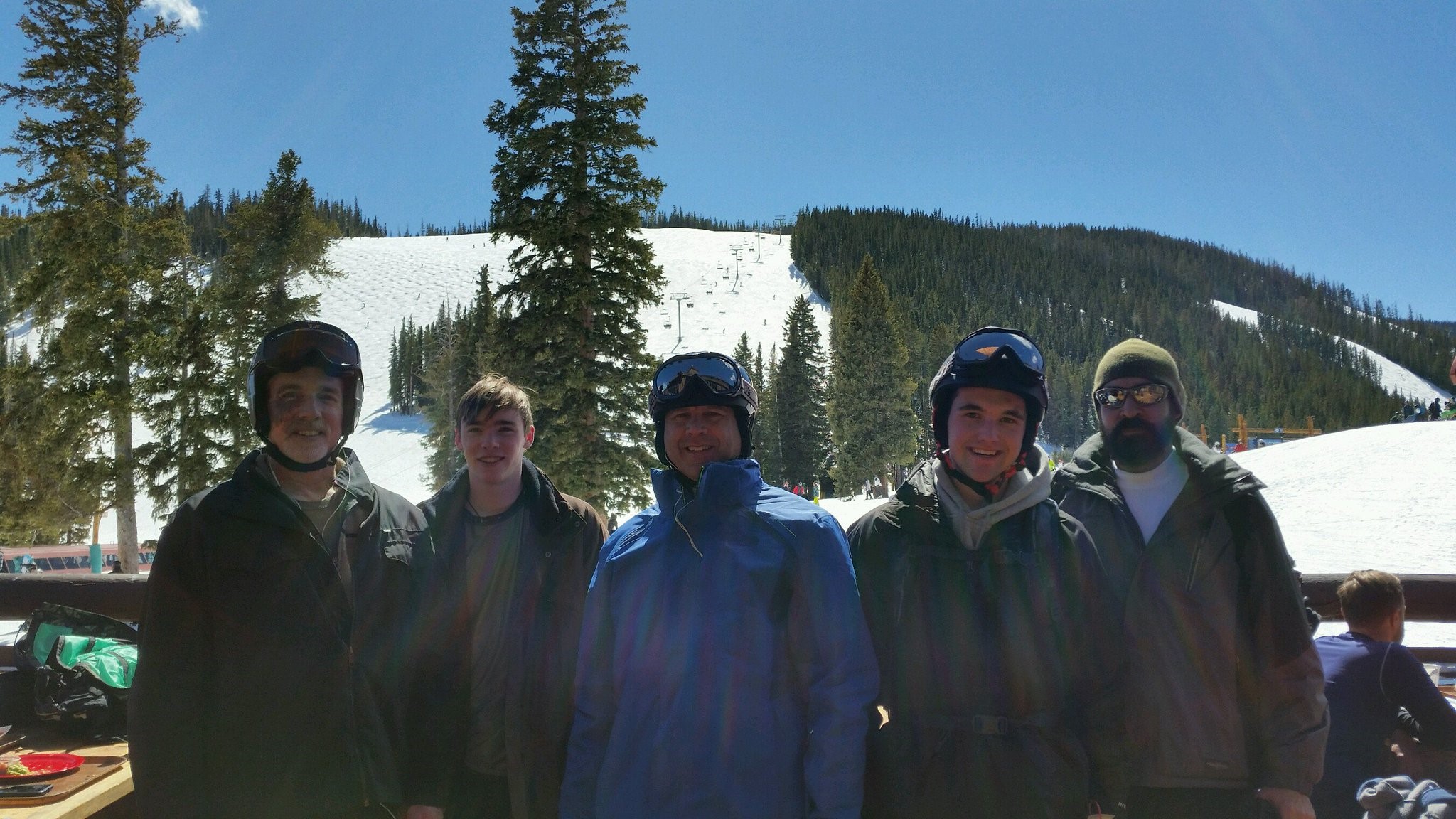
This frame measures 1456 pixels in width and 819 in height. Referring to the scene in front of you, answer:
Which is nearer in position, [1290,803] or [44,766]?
[1290,803]

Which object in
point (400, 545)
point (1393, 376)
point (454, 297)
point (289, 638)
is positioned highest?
point (454, 297)

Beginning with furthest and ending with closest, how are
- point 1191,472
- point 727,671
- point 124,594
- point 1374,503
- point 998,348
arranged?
point 1374,503
point 124,594
point 1191,472
point 998,348
point 727,671

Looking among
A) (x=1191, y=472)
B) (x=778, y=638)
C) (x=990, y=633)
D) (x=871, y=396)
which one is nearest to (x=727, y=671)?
(x=778, y=638)

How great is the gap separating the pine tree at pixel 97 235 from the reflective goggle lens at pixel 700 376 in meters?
20.3

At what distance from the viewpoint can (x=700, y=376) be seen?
8.41ft

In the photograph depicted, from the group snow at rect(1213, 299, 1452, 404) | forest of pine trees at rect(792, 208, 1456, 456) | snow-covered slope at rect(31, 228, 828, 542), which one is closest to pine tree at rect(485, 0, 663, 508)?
snow-covered slope at rect(31, 228, 828, 542)

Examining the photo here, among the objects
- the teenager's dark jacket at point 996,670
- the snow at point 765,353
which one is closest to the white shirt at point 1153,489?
the teenager's dark jacket at point 996,670

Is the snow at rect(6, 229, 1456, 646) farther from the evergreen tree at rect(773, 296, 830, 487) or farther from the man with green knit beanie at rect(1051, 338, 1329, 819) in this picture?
the evergreen tree at rect(773, 296, 830, 487)

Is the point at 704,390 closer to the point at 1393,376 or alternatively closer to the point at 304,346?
the point at 304,346

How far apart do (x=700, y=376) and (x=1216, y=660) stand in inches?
74.9

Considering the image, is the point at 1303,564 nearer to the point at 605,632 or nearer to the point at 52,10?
the point at 605,632

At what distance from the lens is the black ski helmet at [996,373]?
2.40 m

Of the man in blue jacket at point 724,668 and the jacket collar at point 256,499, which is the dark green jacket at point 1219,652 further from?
the jacket collar at point 256,499

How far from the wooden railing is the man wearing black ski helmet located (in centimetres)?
297
